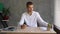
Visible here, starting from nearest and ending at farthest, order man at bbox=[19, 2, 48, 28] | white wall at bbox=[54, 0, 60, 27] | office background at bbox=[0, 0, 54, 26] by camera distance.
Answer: man at bbox=[19, 2, 48, 28] < white wall at bbox=[54, 0, 60, 27] < office background at bbox=[0, 0, 54, 26]

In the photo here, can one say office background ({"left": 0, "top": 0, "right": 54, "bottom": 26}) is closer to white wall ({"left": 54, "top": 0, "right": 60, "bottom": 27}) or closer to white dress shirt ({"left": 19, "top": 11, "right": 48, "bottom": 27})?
white wall ({"left": 54, "top": 0, "right": 60, "bottom": 27})

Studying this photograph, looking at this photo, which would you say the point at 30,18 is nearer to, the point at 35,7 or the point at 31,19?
the point at 31,19

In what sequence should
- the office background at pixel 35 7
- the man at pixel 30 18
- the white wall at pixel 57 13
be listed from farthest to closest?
the office background at pixel 35 7 < the white wall at pixel 57 13 < the man at pixel 30 18

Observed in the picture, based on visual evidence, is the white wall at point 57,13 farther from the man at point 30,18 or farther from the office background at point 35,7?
the man at point 30,18

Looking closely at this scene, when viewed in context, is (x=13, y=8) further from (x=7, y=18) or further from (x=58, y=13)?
(x=58, y=13)

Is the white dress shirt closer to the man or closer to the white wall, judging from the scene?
the man

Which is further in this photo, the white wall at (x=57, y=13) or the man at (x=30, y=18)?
the white wall at (x=57, y=13)

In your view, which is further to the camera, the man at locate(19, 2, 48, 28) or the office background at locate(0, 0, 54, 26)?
the office background at locate(0, 0, 54, 26)

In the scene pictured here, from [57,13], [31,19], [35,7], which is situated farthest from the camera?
[35,7]

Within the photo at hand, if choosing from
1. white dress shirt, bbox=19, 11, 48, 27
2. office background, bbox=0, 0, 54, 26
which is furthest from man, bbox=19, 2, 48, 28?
office background, bbox=0, 0, 54, 26

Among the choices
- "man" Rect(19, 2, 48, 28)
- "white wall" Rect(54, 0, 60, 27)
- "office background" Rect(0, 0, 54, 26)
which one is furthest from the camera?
"office background" Rect(0, 0, 54, 26)

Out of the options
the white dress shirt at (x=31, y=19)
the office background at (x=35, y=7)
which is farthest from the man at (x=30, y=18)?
the office background at (x=35, y=7)

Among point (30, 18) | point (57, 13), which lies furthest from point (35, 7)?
point (30, 18)

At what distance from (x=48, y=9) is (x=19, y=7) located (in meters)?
1.15
